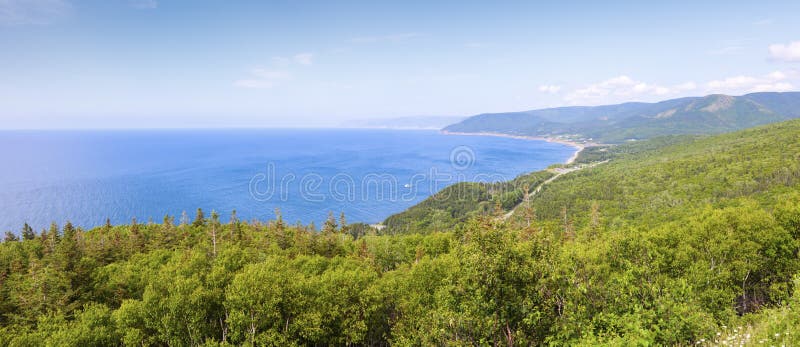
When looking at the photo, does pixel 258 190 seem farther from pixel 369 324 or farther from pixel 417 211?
pixel 369 324

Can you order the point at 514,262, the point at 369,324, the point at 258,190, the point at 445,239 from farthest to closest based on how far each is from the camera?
the point at 258,190, the point at 445,239, the point at 369,324, the point at 514,262

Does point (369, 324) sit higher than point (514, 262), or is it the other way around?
point (514, 262)

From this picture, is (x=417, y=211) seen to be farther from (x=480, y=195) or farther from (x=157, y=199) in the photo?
(x=157, y=199)

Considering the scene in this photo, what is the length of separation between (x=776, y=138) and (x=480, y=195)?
120 m

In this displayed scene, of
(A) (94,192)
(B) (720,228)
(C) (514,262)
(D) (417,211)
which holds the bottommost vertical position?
(D) (417,211)

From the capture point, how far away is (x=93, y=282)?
111 ft

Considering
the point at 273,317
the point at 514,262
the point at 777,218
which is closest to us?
the point at 514,262

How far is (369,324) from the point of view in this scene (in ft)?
82.7

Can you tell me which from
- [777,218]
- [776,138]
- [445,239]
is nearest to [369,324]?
[445,239]

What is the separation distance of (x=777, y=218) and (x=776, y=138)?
165m

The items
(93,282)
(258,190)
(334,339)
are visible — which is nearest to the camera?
(334,339)

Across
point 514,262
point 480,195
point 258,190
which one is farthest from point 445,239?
point 258,190

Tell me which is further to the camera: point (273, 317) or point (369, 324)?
point (369, 324)

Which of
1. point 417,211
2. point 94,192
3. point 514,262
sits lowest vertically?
point 417,211
